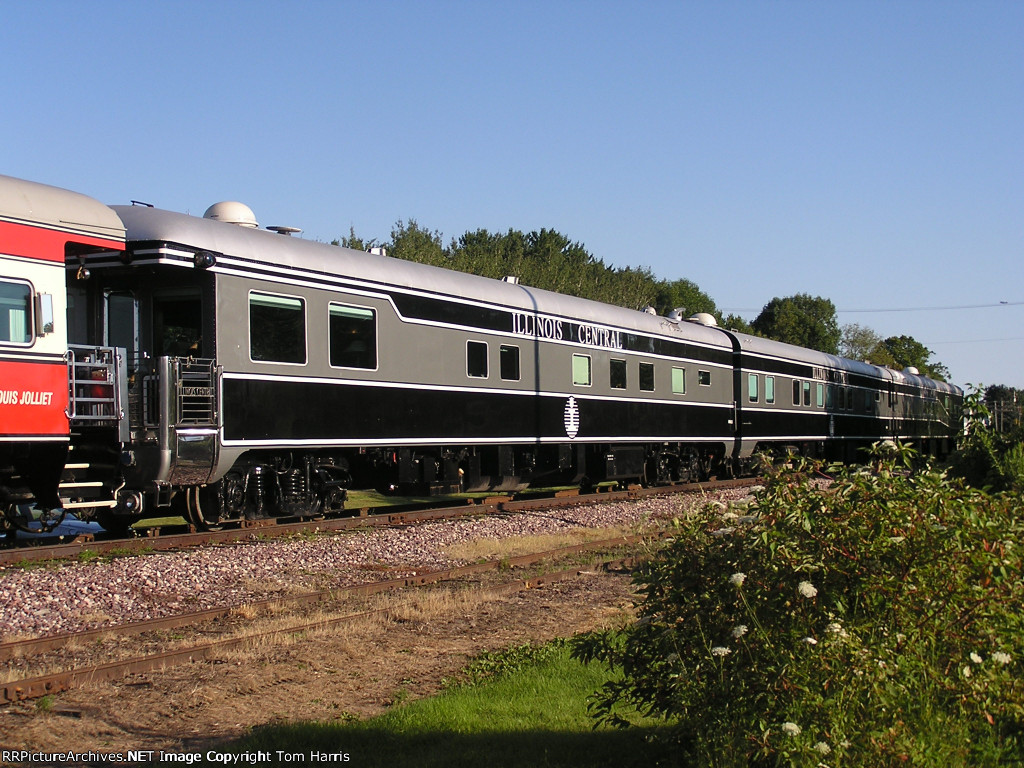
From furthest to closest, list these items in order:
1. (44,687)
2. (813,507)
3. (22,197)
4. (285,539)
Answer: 1. (285,539)
2. (22,197)
3. (44,687)
4. (813,507)

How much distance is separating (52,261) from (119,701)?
5.82m

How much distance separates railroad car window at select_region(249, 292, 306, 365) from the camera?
12273 millimetres

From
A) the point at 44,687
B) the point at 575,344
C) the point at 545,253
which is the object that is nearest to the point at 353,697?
the point at 44,687

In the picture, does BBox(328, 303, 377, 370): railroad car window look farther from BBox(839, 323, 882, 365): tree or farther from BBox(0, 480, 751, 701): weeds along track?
BBox(839, 323, 882, 365): tree

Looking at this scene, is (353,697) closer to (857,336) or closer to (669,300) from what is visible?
(669,300)

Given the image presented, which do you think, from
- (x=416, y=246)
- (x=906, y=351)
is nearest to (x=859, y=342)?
(x=906, y=351)

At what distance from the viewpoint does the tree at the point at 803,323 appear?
10050 centimetres

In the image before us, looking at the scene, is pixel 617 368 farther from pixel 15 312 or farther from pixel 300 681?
pixel 300 681

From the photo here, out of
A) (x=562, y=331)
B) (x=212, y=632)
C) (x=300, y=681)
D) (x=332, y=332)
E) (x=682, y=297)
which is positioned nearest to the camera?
(x=300, y=681)

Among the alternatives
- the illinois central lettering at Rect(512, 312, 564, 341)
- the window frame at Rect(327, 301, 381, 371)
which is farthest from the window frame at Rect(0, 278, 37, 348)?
the illinois central lettering at Rect(512, 312, 564, 341)

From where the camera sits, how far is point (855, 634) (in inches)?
153

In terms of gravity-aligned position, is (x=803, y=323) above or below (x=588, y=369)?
above

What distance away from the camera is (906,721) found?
151 inches

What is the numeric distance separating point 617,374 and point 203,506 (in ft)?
33.5
